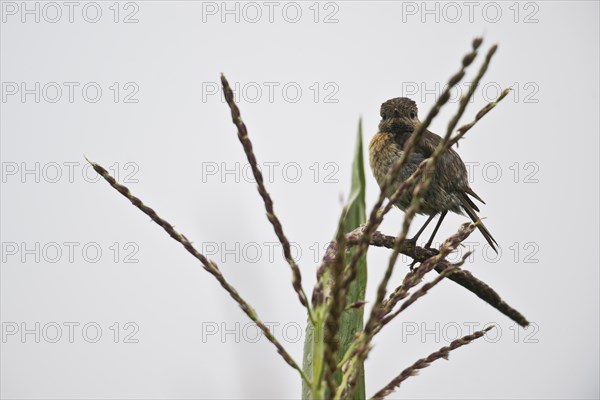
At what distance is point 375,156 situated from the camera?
14.1 ft

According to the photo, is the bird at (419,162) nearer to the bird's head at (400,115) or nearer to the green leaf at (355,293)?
the bird's head at (400,115)

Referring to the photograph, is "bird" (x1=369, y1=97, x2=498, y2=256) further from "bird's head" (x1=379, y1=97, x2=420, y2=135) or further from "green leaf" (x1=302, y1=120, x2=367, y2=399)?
"green leaf" (x1=302, y1=120, x2=367, y2=399)

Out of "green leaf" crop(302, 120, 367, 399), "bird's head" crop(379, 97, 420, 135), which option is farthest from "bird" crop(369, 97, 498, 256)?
"green leaf" crop(302, 120, 367, 399)

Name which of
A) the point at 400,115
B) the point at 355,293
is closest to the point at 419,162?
the point at 400,115

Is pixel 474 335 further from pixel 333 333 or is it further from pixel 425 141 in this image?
pixel 425 141

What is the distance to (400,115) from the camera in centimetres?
412

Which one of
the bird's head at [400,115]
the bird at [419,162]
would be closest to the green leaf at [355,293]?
the bird at [419,162]

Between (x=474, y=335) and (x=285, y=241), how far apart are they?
1.35 ft

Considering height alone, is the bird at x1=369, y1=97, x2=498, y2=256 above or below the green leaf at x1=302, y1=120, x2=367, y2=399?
above

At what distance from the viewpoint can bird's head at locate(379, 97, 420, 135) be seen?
411cm

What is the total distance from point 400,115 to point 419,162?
31 centimetres

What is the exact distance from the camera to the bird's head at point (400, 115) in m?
4.11

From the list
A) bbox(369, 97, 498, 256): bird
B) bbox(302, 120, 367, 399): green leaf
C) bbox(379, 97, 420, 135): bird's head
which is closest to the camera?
bbox(302, 120, 367, 399): green leaf

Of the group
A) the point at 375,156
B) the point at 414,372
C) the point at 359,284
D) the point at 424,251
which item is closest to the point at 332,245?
the point at 414,372
